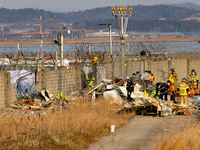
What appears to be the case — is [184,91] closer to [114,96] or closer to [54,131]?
[114,96]

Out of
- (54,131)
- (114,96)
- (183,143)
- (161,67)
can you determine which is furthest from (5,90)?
(161,67)

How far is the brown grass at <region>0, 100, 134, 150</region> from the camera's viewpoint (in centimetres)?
903

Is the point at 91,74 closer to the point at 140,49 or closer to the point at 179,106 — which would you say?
the point at 140,49

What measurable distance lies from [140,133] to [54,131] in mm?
2621

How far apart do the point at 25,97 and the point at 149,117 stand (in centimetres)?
583

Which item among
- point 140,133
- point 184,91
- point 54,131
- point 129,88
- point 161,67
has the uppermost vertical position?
point 161,67

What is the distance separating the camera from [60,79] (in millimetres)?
19594

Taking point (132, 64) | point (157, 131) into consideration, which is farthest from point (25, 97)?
point (132, 64)

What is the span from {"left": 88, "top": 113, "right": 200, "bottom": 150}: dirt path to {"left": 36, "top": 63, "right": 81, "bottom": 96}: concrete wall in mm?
5398

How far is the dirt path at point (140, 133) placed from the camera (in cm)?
932

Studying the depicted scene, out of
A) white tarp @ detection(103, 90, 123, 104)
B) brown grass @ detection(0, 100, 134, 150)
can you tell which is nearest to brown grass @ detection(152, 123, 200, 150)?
brown grass @ detection(0, 100, 134, 150)

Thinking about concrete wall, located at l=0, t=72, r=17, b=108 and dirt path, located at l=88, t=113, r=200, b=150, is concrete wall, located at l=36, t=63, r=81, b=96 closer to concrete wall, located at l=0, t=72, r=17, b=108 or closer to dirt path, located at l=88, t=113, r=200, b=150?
concrete wall, located at l=0, t=72, r=17, b=108

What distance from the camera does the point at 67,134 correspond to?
9.82 m

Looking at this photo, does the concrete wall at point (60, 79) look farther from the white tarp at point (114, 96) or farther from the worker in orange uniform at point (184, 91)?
the worker in orange uniform at point (184, 91)
